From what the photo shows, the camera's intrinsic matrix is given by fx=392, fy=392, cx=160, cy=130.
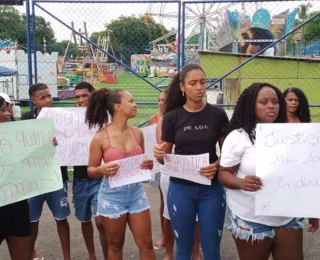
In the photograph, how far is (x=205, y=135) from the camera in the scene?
2701 mm

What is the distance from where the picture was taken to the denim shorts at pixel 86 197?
3411 mm

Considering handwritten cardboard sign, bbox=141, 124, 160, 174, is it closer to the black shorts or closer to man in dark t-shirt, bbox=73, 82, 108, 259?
man in dark t-shirt, bbox=73, 82, 108, 259

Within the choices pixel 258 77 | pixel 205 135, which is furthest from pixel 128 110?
pixel 258 77

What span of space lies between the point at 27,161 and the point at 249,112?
1527 millimetres

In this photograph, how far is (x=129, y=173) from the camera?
9.29ft

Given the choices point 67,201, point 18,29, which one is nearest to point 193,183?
point 67,201

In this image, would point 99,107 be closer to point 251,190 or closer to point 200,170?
point 200,170

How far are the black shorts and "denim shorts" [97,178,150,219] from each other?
20.7 inches

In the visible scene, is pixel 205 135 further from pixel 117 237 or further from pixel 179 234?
pixel 117 237

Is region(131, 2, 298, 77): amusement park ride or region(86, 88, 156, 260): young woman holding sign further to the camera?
region(131, 2, 298, 77): amusement park ride

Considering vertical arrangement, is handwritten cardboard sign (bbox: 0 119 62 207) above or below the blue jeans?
above

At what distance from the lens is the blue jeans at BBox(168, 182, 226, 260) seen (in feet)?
8.89

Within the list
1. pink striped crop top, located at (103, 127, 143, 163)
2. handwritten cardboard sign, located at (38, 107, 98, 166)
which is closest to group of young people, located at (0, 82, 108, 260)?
handwritten cardboard sign, located at (38, 107, 98, 166)

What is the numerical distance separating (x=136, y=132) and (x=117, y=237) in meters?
0.80
